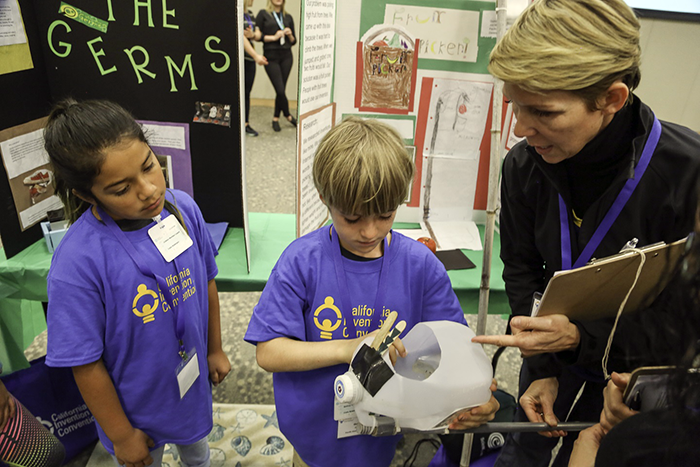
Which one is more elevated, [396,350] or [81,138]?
[81,138]

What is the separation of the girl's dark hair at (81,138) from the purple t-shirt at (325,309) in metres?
0.45

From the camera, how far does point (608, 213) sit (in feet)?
2.91

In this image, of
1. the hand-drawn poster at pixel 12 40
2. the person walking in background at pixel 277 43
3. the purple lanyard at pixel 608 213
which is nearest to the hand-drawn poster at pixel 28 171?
the hand-drawn poster at pixel 12 40

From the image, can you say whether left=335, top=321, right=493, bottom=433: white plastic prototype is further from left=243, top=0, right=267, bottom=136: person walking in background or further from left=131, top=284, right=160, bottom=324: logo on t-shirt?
left=243, top=0, right=267, bottom=136: person walking in background

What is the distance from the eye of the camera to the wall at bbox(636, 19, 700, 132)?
472cm

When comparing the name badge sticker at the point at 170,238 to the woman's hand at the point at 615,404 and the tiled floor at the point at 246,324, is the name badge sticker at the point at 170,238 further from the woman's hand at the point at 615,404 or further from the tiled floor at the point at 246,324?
the tiled floor at the point at 246,324

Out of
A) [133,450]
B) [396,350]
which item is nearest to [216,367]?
[133,450]

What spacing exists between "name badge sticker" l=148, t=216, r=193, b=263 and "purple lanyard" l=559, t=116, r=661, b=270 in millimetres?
908

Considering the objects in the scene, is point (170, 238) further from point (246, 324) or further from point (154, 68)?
point (246, 324)

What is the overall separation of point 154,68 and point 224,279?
873 mm

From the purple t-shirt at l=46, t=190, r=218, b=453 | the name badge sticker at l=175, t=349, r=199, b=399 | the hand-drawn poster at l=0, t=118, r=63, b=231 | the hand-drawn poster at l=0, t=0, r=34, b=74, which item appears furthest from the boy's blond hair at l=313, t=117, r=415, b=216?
the hand-drawn poster at l=0, t=0, r=34, b=74

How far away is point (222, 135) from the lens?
177 centimetres

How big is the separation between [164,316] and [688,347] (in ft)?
3.32

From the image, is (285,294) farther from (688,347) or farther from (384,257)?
(688,347)
